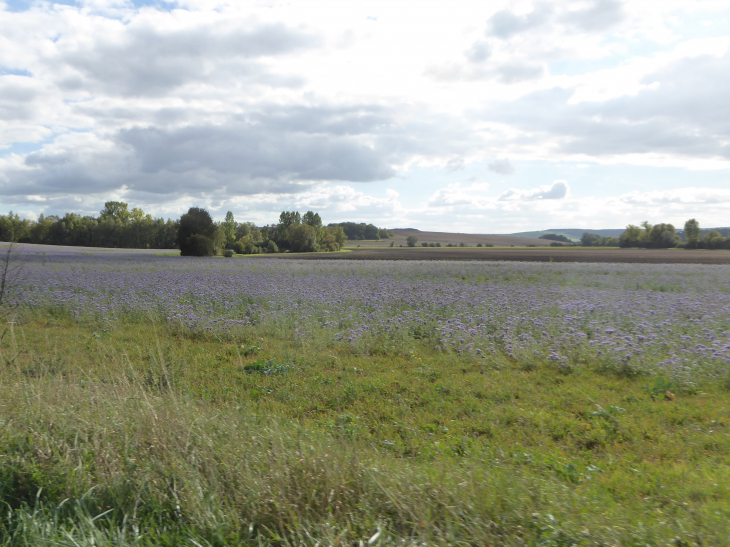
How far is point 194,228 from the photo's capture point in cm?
5309

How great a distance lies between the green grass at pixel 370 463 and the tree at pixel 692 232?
5911 centimetres

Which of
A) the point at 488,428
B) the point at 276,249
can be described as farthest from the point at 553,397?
the point at 276,249

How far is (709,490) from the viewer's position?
11.6 feet

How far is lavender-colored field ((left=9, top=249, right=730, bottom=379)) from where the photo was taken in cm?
759

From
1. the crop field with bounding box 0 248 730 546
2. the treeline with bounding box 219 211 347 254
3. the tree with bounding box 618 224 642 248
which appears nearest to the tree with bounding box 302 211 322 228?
the treeline with bounding box 219 211 347 254

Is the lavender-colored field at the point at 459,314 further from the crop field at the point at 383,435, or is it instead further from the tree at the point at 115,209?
the tree at the point at 115,209

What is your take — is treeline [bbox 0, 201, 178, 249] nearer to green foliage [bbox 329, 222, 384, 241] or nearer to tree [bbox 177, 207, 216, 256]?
tree [bbox 177, 207, 216, 256]

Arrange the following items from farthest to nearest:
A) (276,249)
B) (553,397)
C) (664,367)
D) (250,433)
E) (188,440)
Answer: (276,249), (664,367), (553,397), (250,433), (188,440)

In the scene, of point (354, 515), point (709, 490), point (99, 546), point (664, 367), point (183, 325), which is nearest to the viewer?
point (99, 546)

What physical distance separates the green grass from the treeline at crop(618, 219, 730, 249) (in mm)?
58812

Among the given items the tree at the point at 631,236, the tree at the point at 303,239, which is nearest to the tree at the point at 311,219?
the tree at the point at 303,239

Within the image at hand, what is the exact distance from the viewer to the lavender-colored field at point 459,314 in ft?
24.9

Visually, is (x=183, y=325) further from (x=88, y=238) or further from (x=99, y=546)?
(x=88, y=238)

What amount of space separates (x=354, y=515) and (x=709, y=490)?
9.54 ft
